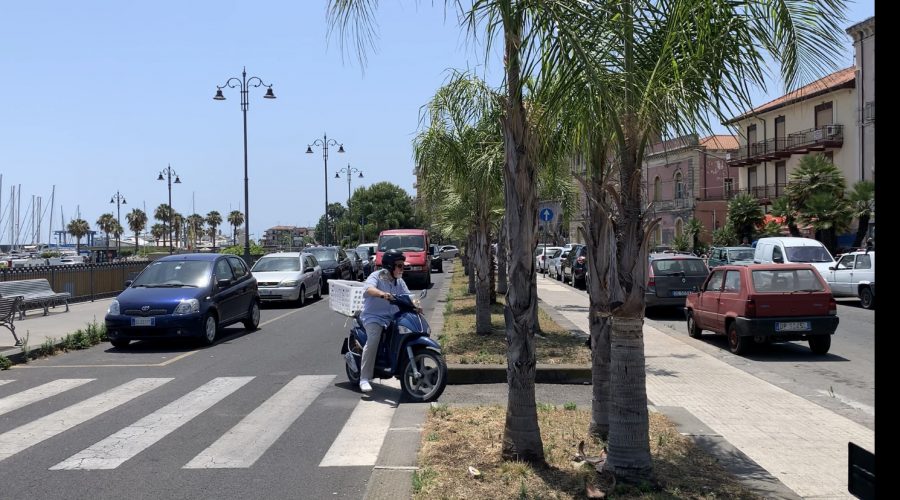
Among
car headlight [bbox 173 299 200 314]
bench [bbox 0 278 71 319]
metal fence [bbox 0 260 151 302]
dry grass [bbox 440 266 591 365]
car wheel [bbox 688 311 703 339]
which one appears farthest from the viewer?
metal fence [bbox 0 260 151 302]

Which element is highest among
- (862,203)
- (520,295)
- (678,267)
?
(862,203)

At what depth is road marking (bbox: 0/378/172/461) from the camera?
6902mm

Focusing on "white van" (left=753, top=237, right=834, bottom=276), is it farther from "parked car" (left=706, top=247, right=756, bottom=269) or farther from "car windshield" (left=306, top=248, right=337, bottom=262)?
"car windshield" (left=306, top=248, right=337, bottom=262)

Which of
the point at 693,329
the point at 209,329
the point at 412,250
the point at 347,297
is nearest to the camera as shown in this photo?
the point at 347,297

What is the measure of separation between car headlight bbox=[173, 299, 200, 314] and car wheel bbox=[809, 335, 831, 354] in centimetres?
1011

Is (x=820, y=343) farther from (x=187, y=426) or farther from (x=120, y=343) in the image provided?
(x=120, y=343)

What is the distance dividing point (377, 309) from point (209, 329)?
232 inches

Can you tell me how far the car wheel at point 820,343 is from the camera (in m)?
12.5

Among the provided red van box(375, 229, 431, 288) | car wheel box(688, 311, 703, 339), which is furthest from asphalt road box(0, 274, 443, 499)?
red van box(375, 229, 431, 288)

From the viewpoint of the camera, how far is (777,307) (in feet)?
40.0

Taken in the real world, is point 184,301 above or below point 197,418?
above

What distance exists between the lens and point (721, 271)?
13.8 meters

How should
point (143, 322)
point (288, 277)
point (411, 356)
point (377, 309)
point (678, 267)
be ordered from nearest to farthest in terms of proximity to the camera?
point (411, 356), point (377, 309), point (143, 322), point (678, 267), point (288, 277)

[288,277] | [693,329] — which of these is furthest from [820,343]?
[288,277]
